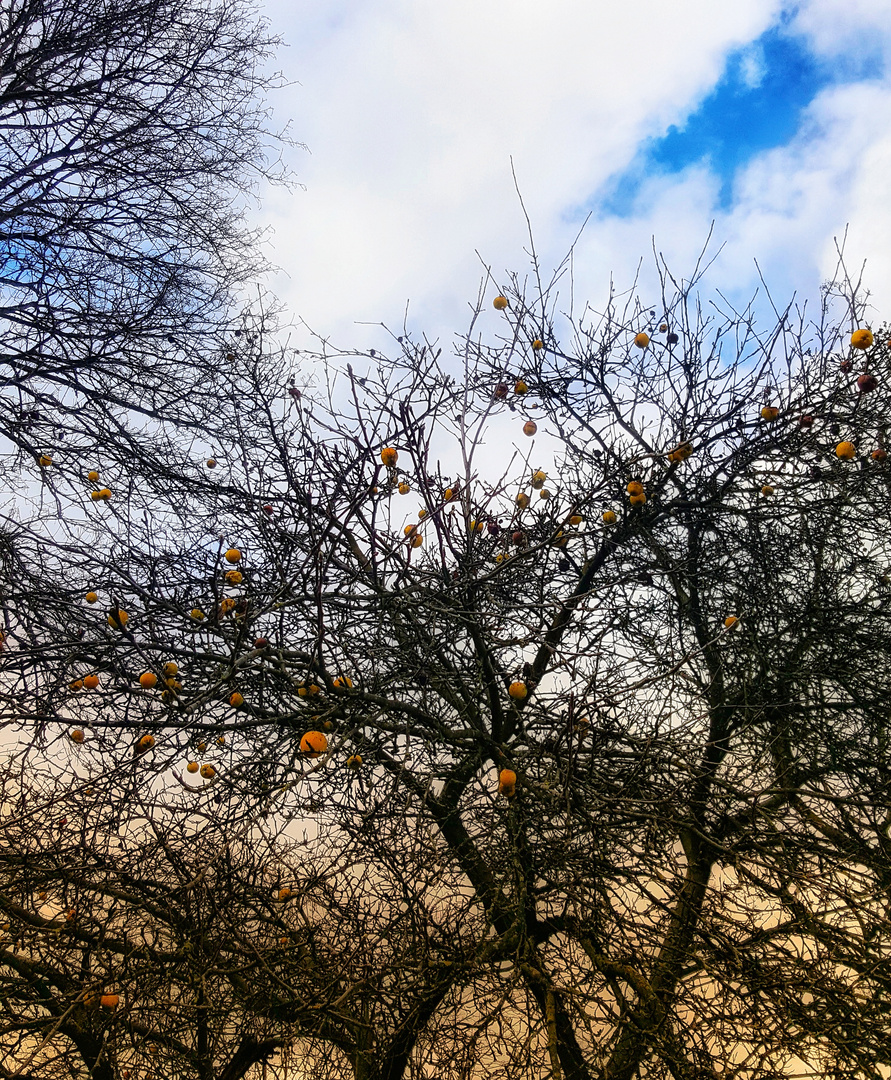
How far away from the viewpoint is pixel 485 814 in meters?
2.85

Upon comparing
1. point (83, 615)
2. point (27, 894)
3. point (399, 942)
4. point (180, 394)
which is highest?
point (180, 394)

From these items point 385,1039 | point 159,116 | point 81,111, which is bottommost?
point 385,1039

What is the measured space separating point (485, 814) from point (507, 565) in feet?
3.37

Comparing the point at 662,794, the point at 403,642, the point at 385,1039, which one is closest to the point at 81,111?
the point at 403,642

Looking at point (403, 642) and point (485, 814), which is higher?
point (403, 642)

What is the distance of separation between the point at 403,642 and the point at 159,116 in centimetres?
368

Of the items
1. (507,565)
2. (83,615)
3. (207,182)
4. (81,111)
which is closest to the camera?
(507,565)

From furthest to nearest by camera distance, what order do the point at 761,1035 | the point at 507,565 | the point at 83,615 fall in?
the point at 83,615
the point at 507,565
the point at 761,1035

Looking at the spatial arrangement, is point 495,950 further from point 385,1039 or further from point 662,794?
point 662,794

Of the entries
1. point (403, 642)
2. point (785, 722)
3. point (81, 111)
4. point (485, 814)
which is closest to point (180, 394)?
point (81, 111)

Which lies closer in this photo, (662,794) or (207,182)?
(662,794)

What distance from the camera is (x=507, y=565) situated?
2531mm

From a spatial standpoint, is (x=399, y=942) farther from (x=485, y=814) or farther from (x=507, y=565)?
(x=507, y=565)

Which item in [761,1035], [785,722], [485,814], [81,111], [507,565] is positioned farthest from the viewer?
[81,111]
